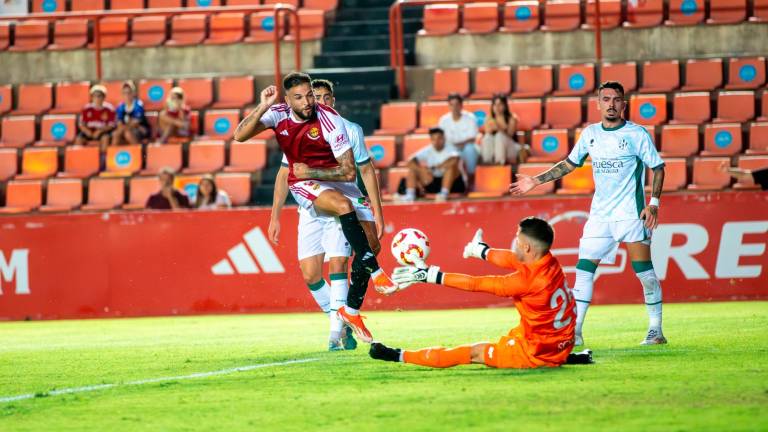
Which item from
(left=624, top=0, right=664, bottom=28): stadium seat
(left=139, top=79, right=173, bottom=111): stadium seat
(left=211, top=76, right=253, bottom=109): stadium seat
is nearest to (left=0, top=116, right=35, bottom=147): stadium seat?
(left=139, top=79, right=173, bottom=111): stadium seat

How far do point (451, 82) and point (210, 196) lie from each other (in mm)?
4710

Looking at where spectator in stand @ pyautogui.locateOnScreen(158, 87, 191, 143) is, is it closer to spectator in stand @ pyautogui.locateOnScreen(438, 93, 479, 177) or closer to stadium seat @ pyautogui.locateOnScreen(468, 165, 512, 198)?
spectator in stand @ pyautogui.locateOnScreen(438, 93, 479, 177)

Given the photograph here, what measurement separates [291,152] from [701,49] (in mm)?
11907

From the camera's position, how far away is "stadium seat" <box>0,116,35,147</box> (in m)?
20.8

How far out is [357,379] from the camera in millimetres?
7895

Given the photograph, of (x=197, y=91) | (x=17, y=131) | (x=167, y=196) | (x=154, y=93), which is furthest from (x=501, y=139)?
(x=17, y=131)

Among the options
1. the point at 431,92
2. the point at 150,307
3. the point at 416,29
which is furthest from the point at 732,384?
the point at 416,29

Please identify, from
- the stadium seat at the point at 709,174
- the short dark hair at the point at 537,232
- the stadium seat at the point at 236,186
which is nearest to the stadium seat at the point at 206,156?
the stadium seat at the point at 236,186

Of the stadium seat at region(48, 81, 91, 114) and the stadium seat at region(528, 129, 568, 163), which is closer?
the stadium seat at region(528, 129, 568, 163)

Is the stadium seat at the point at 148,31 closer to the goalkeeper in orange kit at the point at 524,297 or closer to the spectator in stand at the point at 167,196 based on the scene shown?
→ the spectator in stand at the point at 167,196

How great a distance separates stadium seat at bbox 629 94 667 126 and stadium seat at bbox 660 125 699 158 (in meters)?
0.50

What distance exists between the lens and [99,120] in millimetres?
20047

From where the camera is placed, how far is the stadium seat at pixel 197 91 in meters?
20.8

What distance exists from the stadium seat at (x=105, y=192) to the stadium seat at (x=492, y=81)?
566 cm
